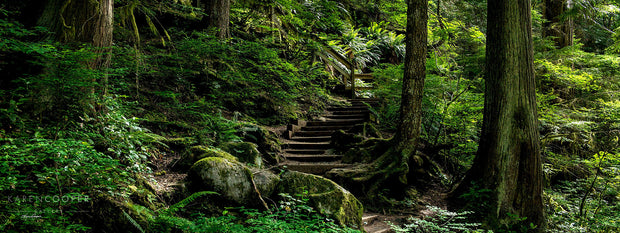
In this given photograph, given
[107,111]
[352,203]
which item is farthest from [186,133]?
[352,203]

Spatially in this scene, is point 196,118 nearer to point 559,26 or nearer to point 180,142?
point 180,142

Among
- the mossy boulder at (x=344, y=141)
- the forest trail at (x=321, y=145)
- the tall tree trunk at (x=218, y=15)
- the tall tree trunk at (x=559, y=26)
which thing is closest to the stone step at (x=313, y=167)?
the forest trail at (x=321, y=145)

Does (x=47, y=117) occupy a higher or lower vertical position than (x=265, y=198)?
higher

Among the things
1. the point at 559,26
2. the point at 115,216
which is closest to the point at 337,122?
the point at 115,216

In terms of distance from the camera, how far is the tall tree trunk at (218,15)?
336 inches

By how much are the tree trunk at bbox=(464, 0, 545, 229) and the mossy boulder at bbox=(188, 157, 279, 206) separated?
3.87 m

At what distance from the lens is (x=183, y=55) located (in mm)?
6762

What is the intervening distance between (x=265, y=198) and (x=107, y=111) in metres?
2.24

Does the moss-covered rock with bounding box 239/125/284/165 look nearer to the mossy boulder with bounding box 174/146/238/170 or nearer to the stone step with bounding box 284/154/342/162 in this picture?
the stone step with bounding box 284/154/342/162

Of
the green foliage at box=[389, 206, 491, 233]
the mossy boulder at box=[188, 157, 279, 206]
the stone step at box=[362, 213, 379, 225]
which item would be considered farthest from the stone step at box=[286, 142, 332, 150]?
the mossy boulder at box=[188, 157, 279, 206]

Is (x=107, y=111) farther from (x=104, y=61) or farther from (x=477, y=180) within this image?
(x=477, y=180)

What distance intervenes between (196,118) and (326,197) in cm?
330

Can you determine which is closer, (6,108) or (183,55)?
(6,108)

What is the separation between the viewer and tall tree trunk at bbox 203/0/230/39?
8.54 m
